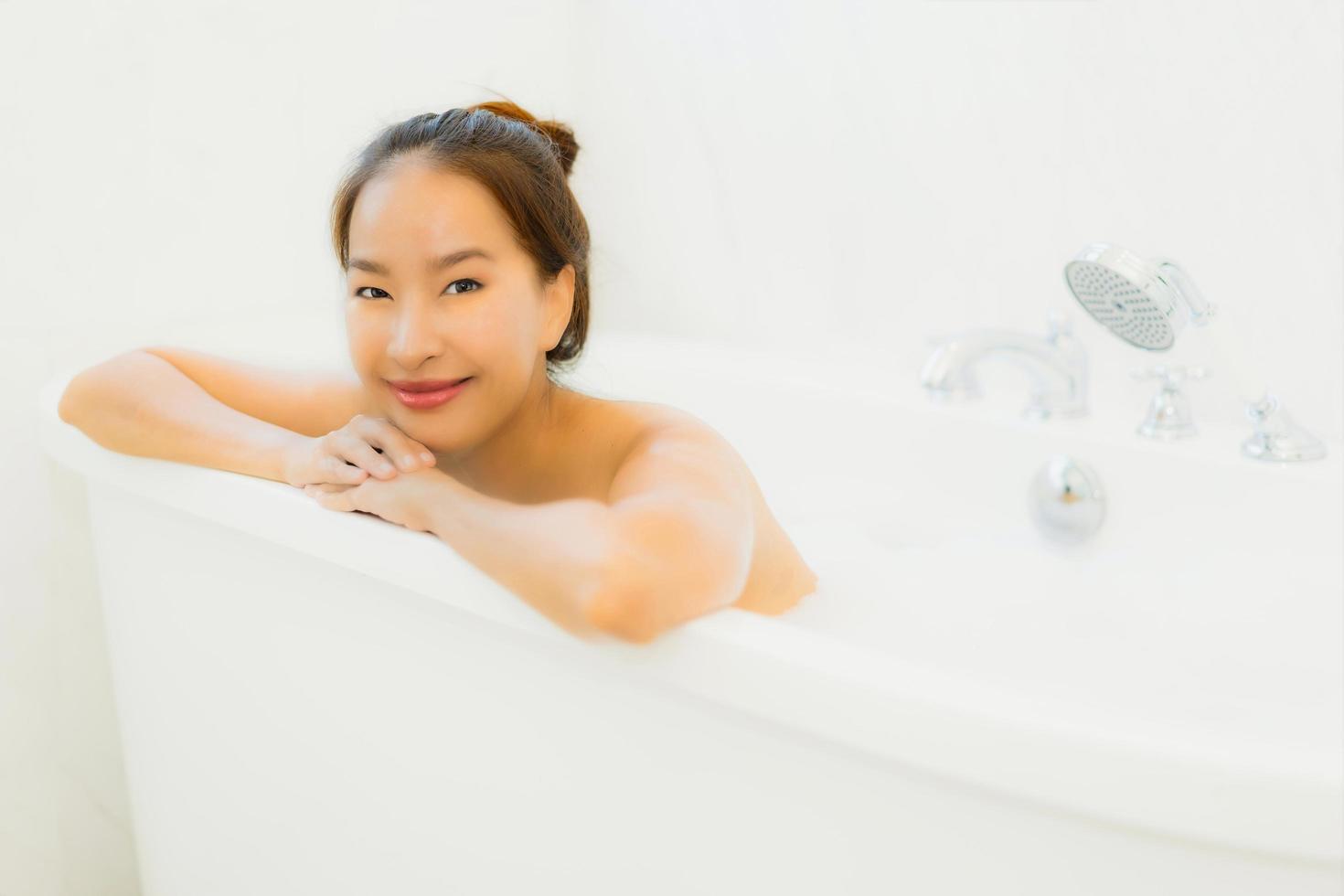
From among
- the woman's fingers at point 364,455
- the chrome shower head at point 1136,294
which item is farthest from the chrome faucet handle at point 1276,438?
the woman's fingers at point 364,455

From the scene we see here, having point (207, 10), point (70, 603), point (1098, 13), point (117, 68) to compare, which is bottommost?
point (70, 603)

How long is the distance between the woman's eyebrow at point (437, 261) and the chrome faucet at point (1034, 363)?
590 millimetres

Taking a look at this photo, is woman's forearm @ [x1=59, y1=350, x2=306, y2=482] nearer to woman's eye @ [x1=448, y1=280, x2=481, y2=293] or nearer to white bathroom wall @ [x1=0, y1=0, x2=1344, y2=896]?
woman's eye @ [x1=448, y1=280, x2=481, y2=293]

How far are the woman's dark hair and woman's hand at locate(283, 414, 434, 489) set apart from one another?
0.14 meters

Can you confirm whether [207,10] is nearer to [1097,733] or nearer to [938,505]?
[938,505]

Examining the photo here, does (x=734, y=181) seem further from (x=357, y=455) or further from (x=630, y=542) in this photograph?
(x=630, y=542)

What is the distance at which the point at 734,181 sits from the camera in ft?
5.76

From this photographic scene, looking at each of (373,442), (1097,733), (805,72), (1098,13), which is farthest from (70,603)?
(1098,13)

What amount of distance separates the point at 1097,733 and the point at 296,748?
2.19ft

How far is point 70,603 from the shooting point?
1427 mm

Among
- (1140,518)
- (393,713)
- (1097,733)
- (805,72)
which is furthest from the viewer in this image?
(805,72)

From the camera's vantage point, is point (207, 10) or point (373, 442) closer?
point (373, 442)

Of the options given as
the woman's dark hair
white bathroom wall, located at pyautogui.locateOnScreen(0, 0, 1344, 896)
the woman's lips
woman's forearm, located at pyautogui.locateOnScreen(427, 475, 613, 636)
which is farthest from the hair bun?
white bathroom wall, located at pyautogui.locateOnScreen(0, 0, 1344, 896)

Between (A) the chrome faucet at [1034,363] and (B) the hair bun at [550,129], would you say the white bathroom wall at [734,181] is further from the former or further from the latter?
(B) the hair bun at [550,129]
